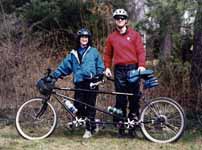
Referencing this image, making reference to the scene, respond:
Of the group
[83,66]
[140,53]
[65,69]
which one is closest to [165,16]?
[140,53]

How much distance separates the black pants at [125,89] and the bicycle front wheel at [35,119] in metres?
1.09

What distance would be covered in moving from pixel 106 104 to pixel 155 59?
175cm

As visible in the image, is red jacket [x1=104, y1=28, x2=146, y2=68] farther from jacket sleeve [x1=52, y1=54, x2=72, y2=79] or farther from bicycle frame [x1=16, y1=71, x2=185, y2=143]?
jacket sleeve [x1=52, y1=54, x2=72, y2=79]

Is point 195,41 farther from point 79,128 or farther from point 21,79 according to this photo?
point 21,79

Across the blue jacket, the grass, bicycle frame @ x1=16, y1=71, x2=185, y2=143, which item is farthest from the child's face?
the grass

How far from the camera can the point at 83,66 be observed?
7480 mm

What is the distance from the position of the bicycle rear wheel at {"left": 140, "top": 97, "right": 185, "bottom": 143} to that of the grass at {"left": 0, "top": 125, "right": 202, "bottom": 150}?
15 cm

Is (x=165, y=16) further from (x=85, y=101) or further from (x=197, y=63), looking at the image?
(x=197, y=63)

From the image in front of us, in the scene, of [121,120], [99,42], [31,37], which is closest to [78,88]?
[121,120]

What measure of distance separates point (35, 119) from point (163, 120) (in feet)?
6.95

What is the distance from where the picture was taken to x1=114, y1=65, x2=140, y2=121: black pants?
744 centimetres

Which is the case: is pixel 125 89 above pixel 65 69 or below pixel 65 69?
below

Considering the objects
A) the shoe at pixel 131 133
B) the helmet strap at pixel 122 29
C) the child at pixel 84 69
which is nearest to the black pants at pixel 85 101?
the child at pixel 84 69

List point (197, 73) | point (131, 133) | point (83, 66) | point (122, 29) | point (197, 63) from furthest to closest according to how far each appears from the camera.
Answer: point (197, 63) → point (197, 73) → point (131, 133) → point (83, 66) → point (122, 29)
